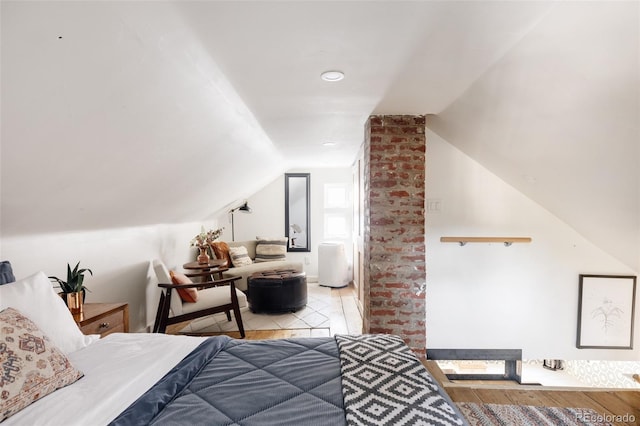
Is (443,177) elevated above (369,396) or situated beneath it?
elevated above

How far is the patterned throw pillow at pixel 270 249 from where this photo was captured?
212 inches

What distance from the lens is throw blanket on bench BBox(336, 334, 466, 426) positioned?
1022 mm

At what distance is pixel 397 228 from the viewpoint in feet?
8.97

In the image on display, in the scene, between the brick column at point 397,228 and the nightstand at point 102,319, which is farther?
the brick column at point 397,228

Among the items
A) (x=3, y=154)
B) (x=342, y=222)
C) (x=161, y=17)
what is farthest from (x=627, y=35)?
(x=342, y=222)

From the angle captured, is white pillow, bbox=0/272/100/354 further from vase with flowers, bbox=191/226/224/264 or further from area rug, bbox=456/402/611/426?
vase with flowers, bbox=191/226/224/264

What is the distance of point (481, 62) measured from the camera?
1778 millimetres

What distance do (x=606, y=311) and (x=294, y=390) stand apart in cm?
325

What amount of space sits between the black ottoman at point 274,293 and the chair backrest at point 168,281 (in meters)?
1.13

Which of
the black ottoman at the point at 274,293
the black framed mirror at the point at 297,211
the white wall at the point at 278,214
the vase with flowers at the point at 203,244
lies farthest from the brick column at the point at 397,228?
the black framed mirror at the point at 297,211

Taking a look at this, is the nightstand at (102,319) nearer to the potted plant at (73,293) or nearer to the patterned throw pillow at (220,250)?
the potted plant at (73,293)

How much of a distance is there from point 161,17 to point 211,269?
314cm

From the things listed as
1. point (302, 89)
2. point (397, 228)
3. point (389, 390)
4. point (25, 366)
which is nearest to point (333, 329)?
point (397, 228)

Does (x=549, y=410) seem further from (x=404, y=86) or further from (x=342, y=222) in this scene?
(x=342, y=222)
